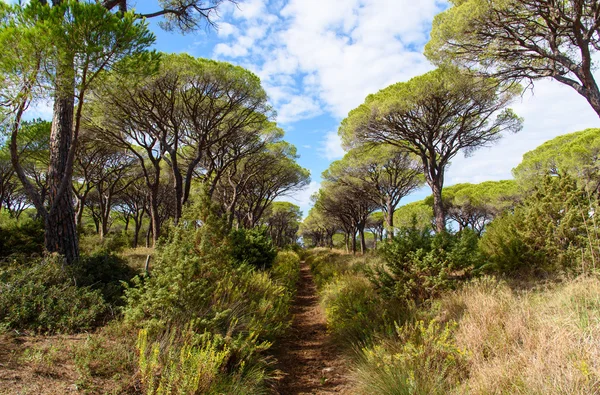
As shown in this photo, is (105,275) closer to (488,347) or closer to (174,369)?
(174,369)

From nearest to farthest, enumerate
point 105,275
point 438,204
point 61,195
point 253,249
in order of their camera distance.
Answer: point 61,195
point 105,275
point 253,249
point 438,204

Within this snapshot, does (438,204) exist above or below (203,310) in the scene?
above

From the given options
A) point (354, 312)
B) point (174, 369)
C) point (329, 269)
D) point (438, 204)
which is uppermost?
point (438, 204)

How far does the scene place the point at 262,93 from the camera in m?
13.4

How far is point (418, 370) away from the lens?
3.29 m

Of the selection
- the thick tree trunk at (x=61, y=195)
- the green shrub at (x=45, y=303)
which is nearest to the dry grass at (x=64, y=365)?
the green shrub at (x=45, y=303)

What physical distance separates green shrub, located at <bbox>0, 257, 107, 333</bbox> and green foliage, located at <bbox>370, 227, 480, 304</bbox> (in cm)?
518

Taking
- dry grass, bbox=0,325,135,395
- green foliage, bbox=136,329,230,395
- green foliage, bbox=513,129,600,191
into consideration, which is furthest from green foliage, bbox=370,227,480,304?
green foliage, bbox=513,129,600,191

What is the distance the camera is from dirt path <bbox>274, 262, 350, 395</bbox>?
4133 millimetres

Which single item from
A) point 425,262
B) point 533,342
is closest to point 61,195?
point 425,262

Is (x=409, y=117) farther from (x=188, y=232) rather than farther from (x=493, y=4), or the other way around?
(x=188, y=232)

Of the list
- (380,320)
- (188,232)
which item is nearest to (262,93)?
(188,232)

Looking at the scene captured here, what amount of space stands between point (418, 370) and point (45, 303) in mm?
4823

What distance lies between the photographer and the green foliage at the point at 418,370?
3.02 meters
